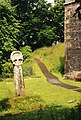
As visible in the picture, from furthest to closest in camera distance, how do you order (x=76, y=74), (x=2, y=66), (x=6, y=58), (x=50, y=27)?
1. (x=50, y=27)
2. (x=6, y=58)
3. (x=2, y=66)
4. (x=76, y=74)

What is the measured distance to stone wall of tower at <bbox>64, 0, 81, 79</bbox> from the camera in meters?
25.5

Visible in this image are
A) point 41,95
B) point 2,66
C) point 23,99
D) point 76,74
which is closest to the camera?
point 23,99

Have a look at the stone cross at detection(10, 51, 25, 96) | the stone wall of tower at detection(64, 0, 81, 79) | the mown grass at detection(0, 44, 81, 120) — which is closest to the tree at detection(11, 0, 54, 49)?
the stone wall of tower at detection(64, 0, 81, 79)

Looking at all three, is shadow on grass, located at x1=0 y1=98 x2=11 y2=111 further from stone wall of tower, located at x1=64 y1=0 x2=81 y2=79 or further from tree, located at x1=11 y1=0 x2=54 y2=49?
tree, located at x1=11 y1=0 x2=54 y2=49

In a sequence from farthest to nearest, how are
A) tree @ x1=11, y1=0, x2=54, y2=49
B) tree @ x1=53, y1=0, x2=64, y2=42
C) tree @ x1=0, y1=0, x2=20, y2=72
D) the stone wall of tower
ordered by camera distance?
tree @ x1=53, y1=0, x2=64, y2=42 → tree @ x1=11, y1=0, x2=54, y2=49 → tree @ x1=0, y1=0, x2=20, y2=72 → the stone wall of tower

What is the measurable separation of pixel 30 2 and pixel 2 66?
18468 mm

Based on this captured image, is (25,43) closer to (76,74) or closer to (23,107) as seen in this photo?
(76,74)

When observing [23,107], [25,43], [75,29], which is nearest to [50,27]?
[25,43]

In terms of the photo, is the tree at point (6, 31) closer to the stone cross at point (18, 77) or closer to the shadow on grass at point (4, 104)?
the stone cross at point (18, 77)

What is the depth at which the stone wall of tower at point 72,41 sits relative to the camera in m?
25.5

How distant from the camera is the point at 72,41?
2608 centimetres

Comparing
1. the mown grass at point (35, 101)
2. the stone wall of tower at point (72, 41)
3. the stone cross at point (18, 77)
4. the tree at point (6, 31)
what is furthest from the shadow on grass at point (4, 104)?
the tree at point (6, 31)

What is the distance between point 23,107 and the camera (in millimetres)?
14938

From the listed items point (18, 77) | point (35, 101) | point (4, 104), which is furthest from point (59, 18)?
point (4, 104)
